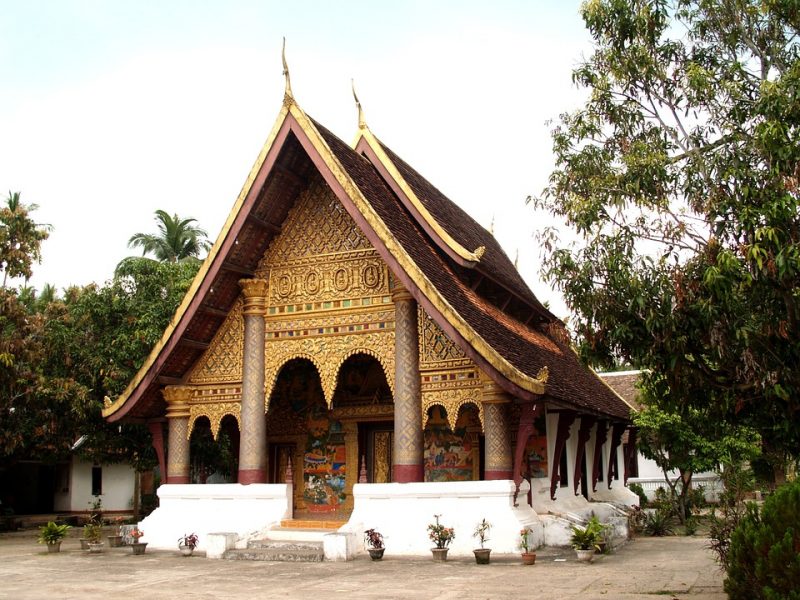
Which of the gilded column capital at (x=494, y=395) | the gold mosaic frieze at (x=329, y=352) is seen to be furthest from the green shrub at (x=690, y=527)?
the gold mosaic frieze at (x=329, y=352)

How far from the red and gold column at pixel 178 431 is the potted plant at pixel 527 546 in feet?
20.4

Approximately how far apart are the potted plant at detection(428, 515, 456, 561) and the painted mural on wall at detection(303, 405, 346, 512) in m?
4.19

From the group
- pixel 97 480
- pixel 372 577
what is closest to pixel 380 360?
pixel 372 577

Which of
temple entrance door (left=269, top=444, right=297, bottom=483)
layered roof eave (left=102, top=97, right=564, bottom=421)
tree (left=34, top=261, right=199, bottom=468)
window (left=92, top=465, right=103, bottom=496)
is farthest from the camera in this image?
window (left=92, top=465, right=103, bottom=496)

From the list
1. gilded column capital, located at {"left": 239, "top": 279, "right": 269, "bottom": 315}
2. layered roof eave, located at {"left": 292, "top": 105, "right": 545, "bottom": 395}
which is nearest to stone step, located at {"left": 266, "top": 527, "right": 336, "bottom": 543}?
gilded column capital, located at {"left": 239, "top": 279, "right": 269, "bottom": 315}

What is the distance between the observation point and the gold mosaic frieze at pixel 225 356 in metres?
14.3

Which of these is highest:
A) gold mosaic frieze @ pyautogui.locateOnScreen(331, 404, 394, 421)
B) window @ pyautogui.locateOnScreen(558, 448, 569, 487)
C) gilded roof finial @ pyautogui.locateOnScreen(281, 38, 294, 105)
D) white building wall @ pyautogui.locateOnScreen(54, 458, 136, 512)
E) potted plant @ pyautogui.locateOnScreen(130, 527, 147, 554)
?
gilded roof finial @ pyautogui.locateOnScreen(281, 38, 294, 105)

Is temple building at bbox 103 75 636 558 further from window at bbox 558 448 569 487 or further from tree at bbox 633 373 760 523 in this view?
tree at bbox 633 373 760 523

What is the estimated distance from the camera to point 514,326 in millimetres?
15641

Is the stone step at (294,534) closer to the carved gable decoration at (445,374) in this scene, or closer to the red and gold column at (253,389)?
the red and gold column at (253,389)

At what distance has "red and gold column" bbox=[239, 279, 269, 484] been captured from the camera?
44.4 feet

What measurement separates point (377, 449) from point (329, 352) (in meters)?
2.86

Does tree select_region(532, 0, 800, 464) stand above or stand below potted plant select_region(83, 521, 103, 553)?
above

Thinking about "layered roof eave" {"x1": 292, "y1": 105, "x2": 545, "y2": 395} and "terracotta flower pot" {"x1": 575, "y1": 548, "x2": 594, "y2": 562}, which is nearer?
"terracotta flower pot" {"x1": 575, "y1": 548, "x2": 594, "y2": 562}
